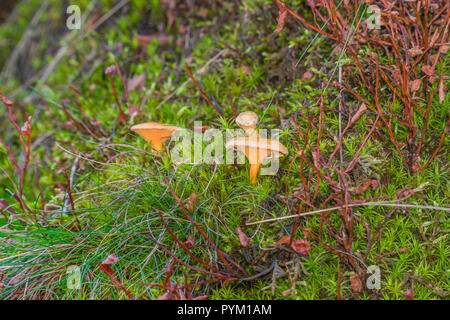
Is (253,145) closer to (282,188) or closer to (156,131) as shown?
(282,188)

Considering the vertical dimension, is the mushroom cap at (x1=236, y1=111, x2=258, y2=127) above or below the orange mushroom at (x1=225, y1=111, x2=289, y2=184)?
above

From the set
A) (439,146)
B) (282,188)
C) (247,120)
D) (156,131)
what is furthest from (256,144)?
(439,146)

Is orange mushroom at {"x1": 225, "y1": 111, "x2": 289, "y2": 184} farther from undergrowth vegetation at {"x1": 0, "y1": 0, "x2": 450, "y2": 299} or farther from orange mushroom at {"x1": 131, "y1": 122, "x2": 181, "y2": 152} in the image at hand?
orange mushroom at {"x1": 131, "y1": 122, "x2": 181, "y2": 152}

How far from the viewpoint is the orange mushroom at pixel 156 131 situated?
7.18 ft

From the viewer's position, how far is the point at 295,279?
→ 184cm

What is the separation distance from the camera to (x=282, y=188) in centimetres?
221

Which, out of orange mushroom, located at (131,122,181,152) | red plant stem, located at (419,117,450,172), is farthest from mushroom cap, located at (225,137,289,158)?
red plant stem, located at (419,117,450,172)

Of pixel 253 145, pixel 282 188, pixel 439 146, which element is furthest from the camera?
pixel 282 188

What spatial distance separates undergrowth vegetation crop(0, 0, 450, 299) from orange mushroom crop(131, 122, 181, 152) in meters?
0.11

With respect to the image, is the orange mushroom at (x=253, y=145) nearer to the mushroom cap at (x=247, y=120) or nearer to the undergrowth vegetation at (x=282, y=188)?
the mushroom cap at (x=247, y=120)

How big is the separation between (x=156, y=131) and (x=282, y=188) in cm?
89

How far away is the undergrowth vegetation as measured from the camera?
1881mm

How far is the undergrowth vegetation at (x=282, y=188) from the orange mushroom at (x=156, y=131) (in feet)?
0.35

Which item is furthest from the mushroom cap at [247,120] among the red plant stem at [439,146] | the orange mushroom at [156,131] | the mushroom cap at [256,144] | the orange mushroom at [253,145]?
the red plant stem at [439,146]
